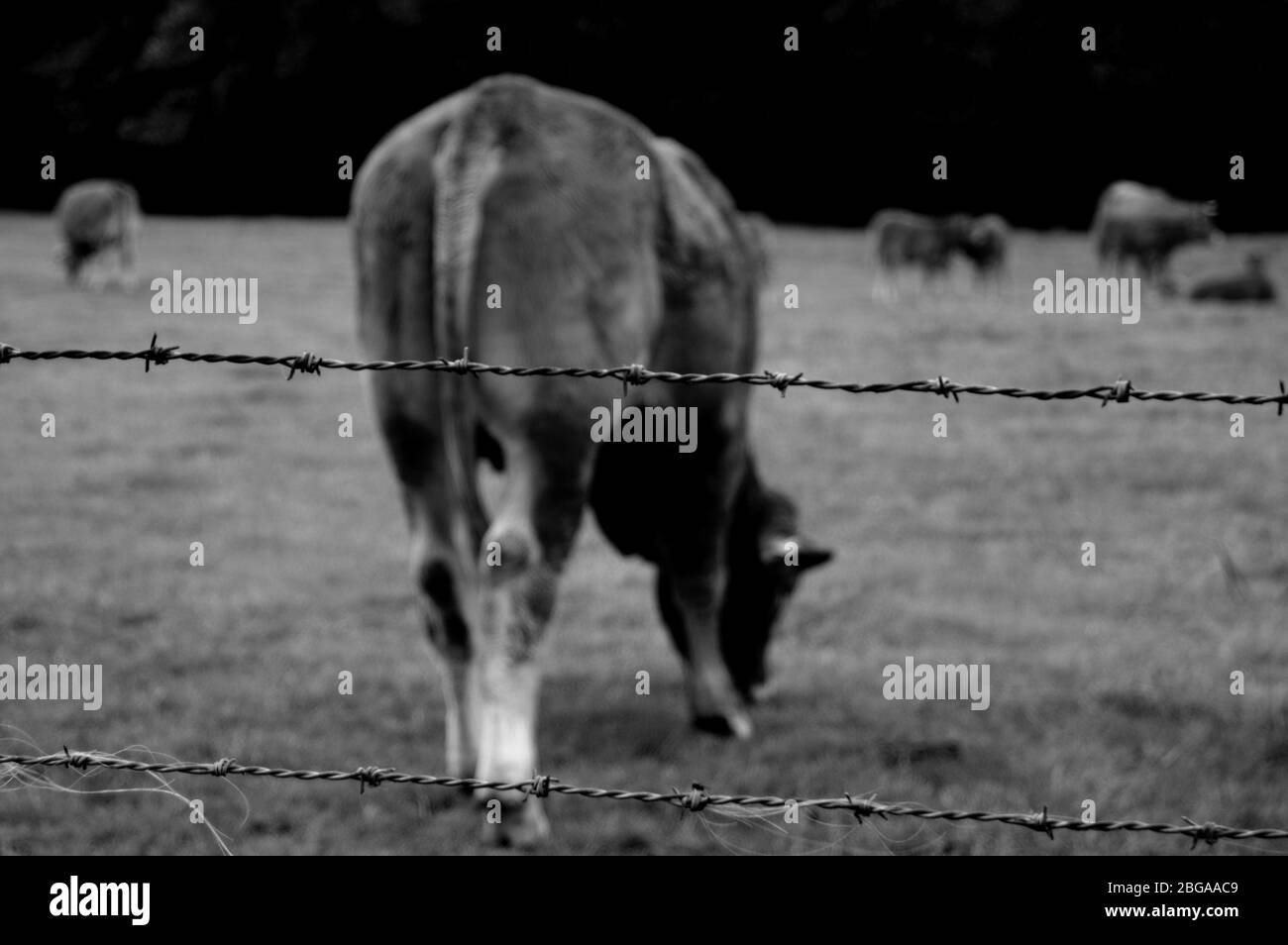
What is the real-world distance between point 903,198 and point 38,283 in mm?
19062

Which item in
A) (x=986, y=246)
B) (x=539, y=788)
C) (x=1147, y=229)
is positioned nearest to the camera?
(x=539, y=788)

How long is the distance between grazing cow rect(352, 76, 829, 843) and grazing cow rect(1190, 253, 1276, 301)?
1637 centimetres

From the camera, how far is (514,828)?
4.64 meters

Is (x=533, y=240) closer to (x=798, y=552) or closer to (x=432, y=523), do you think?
(x=432, y=523)

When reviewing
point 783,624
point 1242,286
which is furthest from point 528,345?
point 1242,286

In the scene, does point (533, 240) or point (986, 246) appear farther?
point (986, 246)

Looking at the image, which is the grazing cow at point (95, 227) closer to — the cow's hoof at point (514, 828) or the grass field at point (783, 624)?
the grass field at point (783, 624)

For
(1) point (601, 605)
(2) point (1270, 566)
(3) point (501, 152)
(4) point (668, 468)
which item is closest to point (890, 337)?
(2) point (1270, 566)

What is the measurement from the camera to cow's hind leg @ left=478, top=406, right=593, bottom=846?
180 inches

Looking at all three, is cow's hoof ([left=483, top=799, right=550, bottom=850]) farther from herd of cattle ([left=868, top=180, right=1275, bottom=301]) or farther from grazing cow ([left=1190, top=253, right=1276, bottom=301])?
grazing cow ([left=1190, top=253, right=1276, bottom=301])

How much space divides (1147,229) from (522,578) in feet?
64.8

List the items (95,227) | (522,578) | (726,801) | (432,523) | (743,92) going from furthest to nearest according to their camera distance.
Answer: (743,92) → (95,227) → (432,523) → (522,578) → (726,801)

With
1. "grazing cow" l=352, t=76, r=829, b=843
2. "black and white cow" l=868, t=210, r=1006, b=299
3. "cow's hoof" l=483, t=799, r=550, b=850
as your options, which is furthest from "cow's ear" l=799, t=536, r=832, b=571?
"black and white cow" l=868, t=210, r=1006, b=299

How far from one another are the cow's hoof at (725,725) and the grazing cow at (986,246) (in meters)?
17.7
